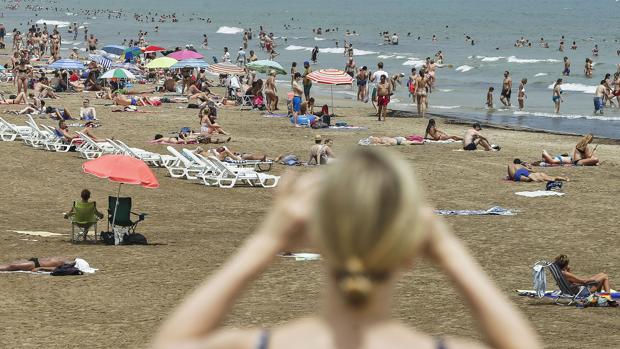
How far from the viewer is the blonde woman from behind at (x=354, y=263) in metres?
1.60

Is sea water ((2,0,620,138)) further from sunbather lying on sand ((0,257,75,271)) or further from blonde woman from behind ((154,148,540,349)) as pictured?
blonde woman from behind ((154,148,540,349))

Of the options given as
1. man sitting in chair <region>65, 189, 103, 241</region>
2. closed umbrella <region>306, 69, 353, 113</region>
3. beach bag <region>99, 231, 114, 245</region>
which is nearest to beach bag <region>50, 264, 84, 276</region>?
beach bag <region>99, 231, 114, 245</region>

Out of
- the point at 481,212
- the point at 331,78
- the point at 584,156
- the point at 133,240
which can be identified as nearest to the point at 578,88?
the point at 331,78

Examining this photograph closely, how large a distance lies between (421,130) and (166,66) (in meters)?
10.7

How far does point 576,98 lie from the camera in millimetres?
45625

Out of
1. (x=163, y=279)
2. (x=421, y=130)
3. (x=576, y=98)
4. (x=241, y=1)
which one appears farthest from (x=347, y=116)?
(x=241, y=1)

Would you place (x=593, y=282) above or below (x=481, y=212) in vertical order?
above

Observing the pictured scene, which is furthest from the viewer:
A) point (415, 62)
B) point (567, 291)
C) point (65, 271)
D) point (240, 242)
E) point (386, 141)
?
point (415, 62)

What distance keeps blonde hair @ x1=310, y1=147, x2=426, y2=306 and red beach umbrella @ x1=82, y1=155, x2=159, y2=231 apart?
40.3 feet

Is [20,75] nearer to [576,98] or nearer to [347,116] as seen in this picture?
[347,116]

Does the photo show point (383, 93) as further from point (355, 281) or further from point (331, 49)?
→ point (331, 49)

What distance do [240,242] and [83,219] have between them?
1.95 meters

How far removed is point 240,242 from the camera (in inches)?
576

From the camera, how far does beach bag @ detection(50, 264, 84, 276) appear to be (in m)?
12.0
